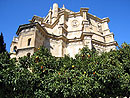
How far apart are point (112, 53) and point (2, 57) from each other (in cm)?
967

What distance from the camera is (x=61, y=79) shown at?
9.51 metres

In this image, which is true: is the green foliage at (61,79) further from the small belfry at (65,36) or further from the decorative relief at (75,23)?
the decorative relief at (75,23)

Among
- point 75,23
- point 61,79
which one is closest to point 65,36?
point 75,23

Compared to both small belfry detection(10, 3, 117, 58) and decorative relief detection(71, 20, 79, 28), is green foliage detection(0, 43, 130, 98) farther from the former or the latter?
decorative relief detection(71, 20, 79, 28)

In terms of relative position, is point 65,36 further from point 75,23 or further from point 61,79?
point 61,79

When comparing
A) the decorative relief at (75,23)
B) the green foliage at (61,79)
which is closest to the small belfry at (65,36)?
the decorative relief at (75,23)

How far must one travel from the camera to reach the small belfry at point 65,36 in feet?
54.1

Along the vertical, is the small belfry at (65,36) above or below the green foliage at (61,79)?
above

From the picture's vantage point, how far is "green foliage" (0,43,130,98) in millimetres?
9062

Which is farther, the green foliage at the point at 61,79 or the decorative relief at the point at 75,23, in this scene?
the decorative relief at the point at 75,23

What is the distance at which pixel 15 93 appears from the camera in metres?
9.30

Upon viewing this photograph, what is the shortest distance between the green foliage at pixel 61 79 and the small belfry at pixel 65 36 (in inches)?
138

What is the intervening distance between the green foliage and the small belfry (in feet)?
11.5

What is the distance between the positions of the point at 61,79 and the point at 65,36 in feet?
40.1
